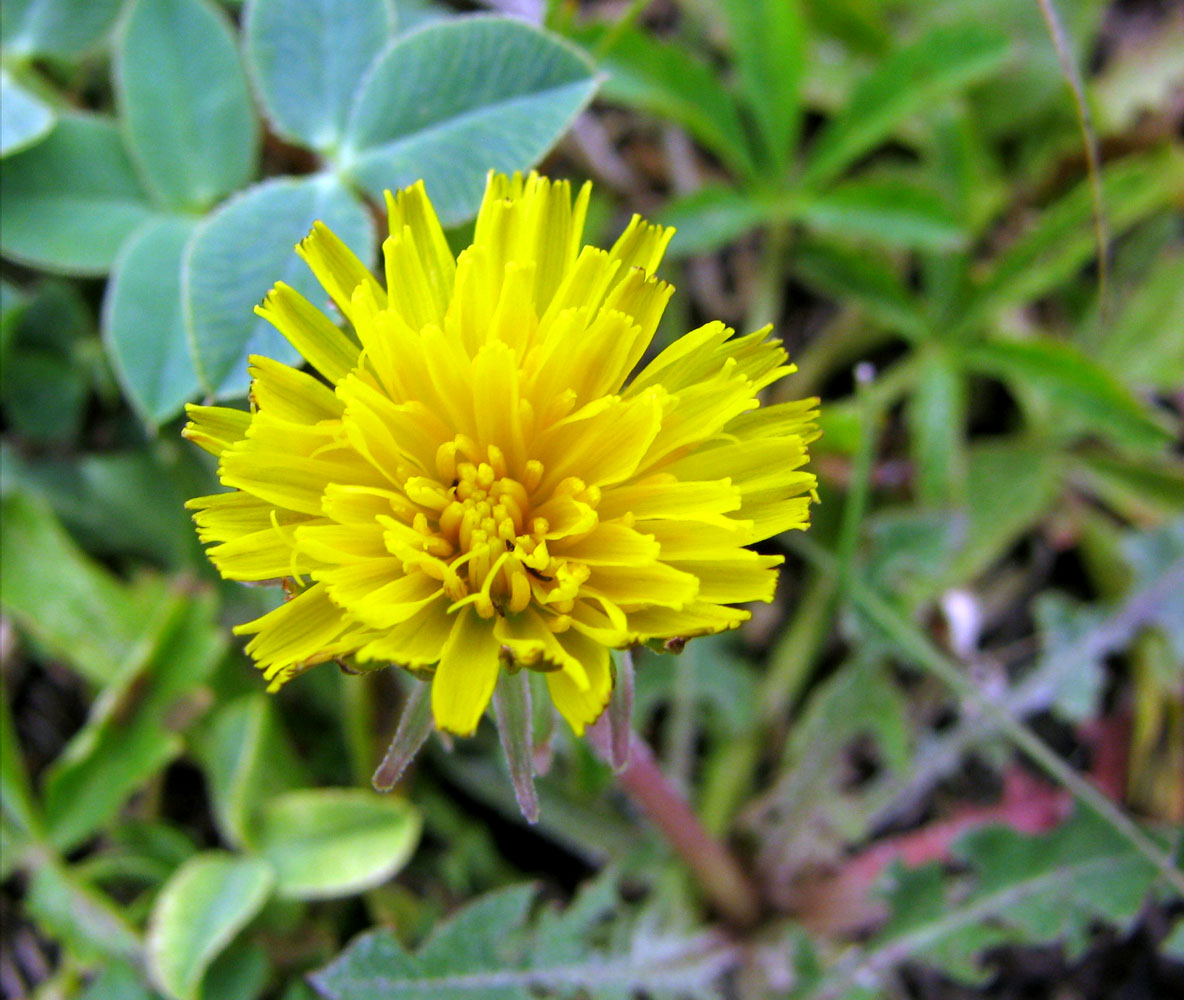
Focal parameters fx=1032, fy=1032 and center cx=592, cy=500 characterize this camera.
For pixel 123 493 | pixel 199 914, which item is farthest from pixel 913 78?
pixel 199 914

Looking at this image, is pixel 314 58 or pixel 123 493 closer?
pixel 314 58

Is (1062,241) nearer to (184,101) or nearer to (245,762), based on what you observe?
(184,101)

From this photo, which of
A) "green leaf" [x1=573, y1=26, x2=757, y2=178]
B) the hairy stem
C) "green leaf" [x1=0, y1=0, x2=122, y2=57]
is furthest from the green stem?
"green leaf" [x1=0, y1=0, x2=122, y2=57]

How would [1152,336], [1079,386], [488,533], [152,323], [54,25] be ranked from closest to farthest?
[488,533]
[152,323]
[54,25]
[1079,386]
[1152,336]

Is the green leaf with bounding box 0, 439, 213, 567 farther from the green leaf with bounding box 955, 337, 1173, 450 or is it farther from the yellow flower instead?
the green leaf with bounding box 955, 337, 1173, 450

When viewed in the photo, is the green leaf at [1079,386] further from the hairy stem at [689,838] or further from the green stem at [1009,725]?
the hairy stem at [689,838]

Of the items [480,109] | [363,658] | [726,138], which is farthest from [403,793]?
[726,138]
